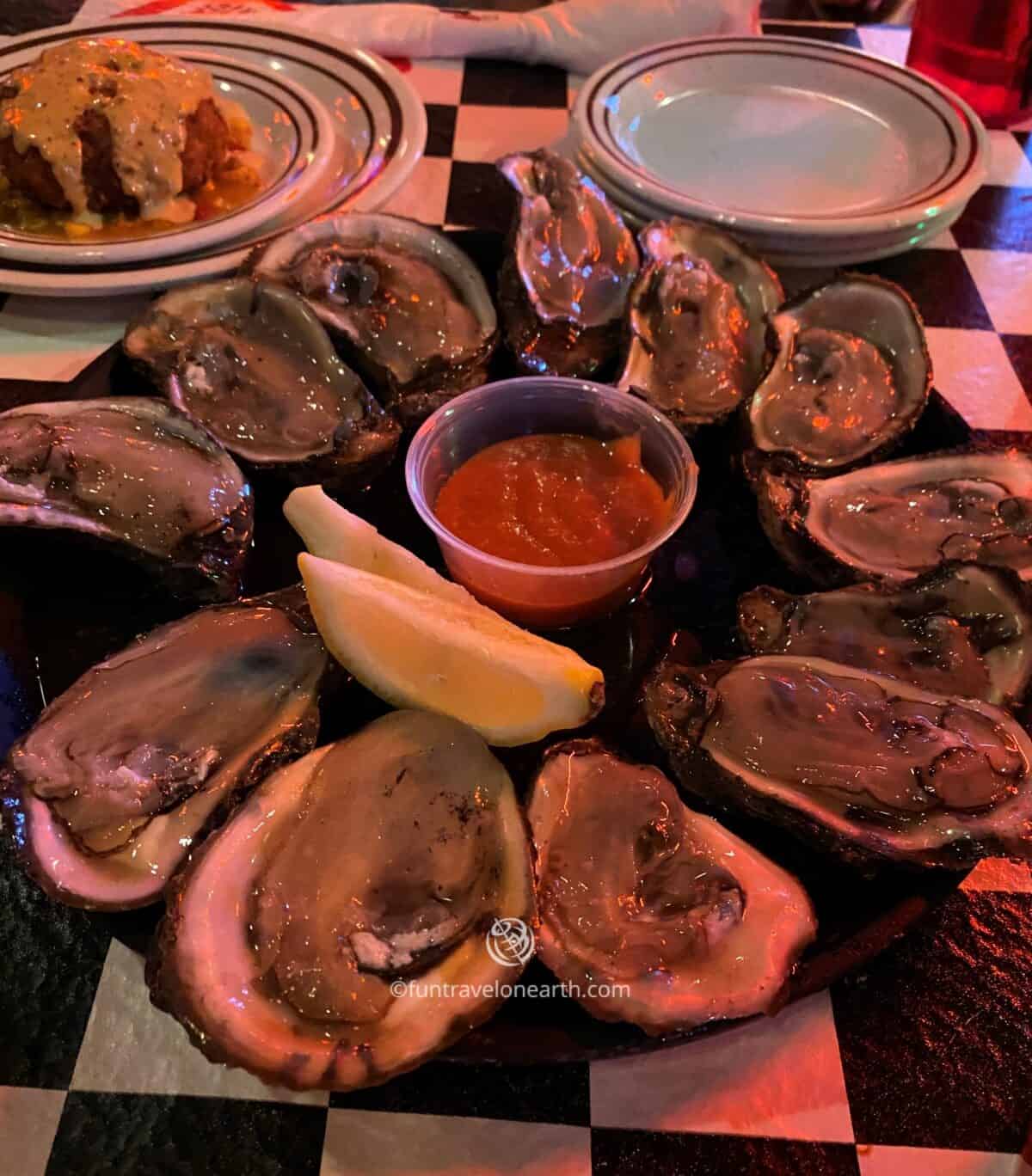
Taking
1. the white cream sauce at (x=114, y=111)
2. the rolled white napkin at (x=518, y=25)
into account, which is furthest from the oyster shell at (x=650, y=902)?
the rolled white napkin at (x=518, y=25)

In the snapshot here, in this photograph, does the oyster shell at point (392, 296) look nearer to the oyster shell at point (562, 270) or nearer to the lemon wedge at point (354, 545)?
the oyster shell at point (562, 270)

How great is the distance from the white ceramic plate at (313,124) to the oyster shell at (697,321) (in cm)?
47

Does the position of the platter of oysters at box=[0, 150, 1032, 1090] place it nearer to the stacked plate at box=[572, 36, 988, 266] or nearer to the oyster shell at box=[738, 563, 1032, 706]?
the oyster shell at box=[738, 563, 1032, 706]

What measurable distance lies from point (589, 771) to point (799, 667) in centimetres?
25

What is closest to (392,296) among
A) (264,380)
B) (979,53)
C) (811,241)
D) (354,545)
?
(264,380)

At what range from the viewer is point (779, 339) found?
4.26ft

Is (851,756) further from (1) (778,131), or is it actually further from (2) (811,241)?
(1) (778,131)

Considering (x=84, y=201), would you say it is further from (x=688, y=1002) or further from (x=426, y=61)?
(x=688, y=1002)

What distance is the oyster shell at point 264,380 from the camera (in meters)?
1.16

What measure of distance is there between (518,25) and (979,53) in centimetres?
98

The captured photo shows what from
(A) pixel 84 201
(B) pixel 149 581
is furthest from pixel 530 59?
(B) pixel 149 581

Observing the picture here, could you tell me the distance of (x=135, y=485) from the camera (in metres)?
1.08

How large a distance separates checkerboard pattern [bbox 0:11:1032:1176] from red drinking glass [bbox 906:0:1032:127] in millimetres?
1821

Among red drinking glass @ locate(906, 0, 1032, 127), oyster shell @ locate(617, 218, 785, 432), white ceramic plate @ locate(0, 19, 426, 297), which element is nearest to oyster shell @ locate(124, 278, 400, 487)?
white ceramic plate @ locate(0, 19, 426, 297)
